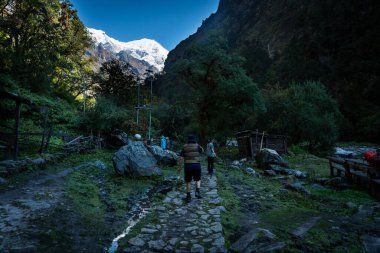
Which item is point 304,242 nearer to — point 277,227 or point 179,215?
point 277,227

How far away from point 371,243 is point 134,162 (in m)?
8.40

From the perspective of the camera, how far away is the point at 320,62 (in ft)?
191

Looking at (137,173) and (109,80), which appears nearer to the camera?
(137,173)

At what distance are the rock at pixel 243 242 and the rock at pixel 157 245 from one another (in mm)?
1243

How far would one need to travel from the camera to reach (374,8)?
54.9 metres

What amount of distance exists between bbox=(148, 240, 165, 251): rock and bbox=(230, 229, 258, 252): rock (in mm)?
1243

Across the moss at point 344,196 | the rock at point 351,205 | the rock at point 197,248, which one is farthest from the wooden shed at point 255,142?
the rock at point 197,248

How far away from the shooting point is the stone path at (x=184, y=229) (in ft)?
14.6

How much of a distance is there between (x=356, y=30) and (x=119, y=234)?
68.4 m

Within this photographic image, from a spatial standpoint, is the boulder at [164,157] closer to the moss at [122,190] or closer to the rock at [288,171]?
the moss at [122,190]

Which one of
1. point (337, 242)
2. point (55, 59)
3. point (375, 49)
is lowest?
point (337, 242)

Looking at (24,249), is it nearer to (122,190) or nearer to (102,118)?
(122,190)

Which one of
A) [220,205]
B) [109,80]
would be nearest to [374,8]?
[109,80]

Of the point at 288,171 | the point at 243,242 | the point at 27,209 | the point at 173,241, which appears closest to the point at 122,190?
the point at 27,209
